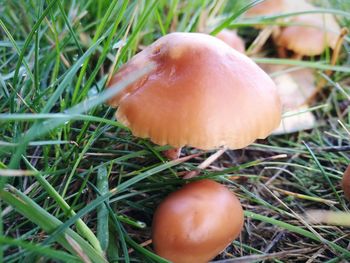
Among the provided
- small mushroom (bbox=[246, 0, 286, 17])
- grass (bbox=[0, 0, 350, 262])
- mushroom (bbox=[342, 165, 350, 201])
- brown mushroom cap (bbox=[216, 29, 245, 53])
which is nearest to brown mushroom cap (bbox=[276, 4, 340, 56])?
small mushroom (bbox=[246, 0, 286, 17])

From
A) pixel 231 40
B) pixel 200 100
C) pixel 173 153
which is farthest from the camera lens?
pixel 231 40

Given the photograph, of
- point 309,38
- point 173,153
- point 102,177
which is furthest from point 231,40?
point 102,177

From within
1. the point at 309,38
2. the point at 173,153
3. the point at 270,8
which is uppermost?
the point at 270,8

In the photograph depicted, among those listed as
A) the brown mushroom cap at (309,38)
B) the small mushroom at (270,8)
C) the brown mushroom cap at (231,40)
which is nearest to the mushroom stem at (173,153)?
the brown mushroom cap at (231,40)

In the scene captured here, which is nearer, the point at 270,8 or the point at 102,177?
the point at 102,177

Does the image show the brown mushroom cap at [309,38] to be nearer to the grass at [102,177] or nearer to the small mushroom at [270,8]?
the small mushroom at [270,8]

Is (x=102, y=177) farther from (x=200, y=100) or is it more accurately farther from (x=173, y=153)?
(x=200, y=100)

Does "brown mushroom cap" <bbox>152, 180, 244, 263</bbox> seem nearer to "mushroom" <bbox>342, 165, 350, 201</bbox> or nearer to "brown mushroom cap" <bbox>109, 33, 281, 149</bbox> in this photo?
"brown mushroom cap" <bbox>109, 33, 281, 149</bbox>
